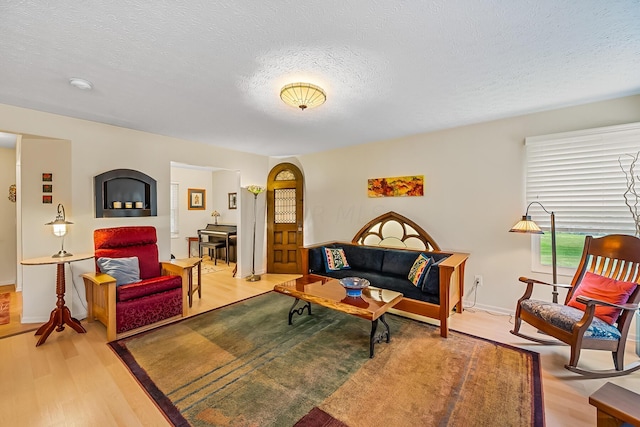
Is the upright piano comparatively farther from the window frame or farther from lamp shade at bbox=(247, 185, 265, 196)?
the window frame

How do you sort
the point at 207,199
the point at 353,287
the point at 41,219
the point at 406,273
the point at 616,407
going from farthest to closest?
the point at 207,199 < the point at 406,273 < the point at 41,219 < the point at 353,287 < the point at 616,407

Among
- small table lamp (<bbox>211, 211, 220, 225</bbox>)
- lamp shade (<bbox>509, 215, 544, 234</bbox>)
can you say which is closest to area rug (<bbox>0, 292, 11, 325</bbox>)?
small table lamp (<bbox>211, 211, 220, 225</bbox>)

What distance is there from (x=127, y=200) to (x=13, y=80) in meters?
1.67

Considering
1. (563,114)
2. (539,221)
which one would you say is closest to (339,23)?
(563,114)

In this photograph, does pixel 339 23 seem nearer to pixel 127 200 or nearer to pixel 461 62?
pixel 461 62

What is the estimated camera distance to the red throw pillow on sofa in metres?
2.16

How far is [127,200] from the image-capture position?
357 cm

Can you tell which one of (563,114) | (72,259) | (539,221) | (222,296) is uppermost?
(563,114)

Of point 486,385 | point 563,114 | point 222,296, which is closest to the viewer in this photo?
point 486,385

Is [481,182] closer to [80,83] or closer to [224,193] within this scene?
[80,83]

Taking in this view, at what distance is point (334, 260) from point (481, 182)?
2284mm

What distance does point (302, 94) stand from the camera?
2.24 m

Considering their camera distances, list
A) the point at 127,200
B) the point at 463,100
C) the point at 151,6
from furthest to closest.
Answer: the point at 127,200, the point at 463,100, the point at 151,6

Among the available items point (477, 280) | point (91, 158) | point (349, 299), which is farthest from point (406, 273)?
point (91, 158)
